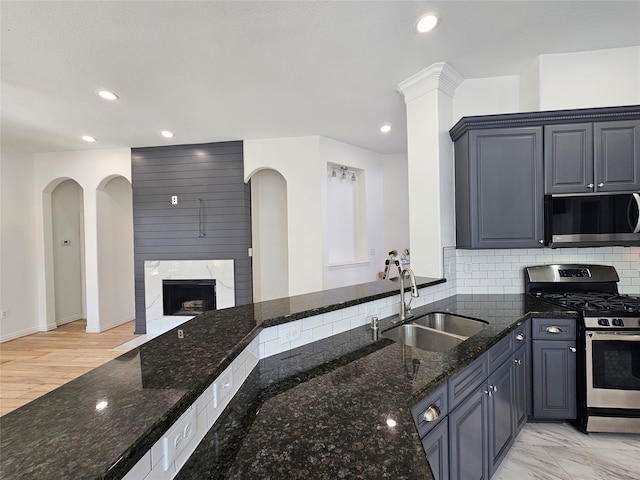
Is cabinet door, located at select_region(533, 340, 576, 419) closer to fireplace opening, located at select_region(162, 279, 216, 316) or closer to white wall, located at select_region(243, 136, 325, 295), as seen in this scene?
white wall, located at select_region(243, 136, 325, 295)

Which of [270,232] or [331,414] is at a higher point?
[270,232]

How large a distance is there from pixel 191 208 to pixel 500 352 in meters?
4.35

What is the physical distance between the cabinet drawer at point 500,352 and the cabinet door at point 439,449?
1.86 feet

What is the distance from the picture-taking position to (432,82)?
103 inches

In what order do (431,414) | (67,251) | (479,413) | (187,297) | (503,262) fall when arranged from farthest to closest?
(67,251), (187,297), (503,262), (479,413), (431,414)

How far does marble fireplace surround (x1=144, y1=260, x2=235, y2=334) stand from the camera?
458 centimetres

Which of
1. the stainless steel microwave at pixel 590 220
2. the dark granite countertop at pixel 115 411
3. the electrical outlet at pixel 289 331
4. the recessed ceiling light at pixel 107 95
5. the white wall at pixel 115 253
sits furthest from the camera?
the white wall at pixel 115 253

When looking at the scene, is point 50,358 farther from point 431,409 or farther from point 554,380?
point 554,380

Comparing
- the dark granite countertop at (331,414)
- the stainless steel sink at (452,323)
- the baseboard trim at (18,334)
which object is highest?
the dark granite countertop at (331,414)

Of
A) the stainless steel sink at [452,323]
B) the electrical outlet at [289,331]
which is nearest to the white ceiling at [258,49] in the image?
the electrical outlet at [289,331]

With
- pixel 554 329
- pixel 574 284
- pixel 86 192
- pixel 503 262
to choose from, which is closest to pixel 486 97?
pixel 503 262

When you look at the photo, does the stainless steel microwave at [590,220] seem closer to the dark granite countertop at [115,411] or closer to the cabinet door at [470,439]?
the cabinet door at [470,439]

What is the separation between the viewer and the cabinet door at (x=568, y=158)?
2328mm

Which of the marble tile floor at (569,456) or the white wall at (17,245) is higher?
the white wall at (17,245)
